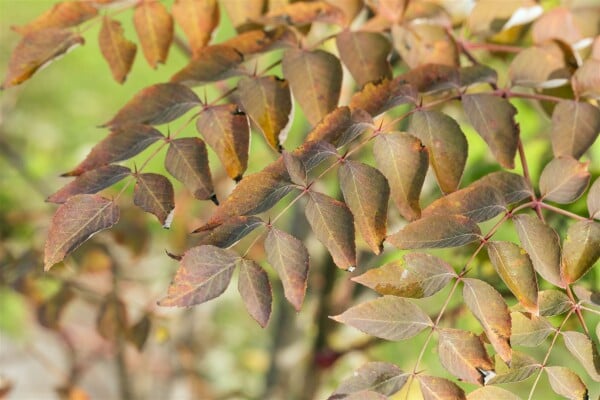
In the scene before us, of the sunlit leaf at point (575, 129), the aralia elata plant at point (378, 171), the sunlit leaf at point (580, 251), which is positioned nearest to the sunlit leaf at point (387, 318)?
the aralia elata plant at point (378, 171)

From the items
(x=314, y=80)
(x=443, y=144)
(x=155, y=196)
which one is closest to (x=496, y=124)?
(x=443, y=144)

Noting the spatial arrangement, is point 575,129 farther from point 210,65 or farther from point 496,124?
point 210,65

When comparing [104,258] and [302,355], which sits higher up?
[104,258]

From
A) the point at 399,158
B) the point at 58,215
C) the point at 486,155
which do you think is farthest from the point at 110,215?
the point at 486,155

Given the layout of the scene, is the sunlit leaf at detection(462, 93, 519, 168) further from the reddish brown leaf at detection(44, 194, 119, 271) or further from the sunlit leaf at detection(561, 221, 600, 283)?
the reddish brown leaf at detection(44, 194, 119, 271)

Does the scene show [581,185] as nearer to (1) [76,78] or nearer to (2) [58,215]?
(2) [58,215]

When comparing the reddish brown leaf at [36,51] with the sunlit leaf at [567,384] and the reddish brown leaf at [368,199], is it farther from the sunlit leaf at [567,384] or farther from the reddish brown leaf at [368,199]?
the sunlit leaf at [567,384]

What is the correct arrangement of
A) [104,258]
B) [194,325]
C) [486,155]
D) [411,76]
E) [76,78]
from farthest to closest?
A: [76,78], [194,325], [104,258], [486,155], [411,76]

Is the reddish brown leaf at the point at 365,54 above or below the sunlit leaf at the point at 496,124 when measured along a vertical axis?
above
